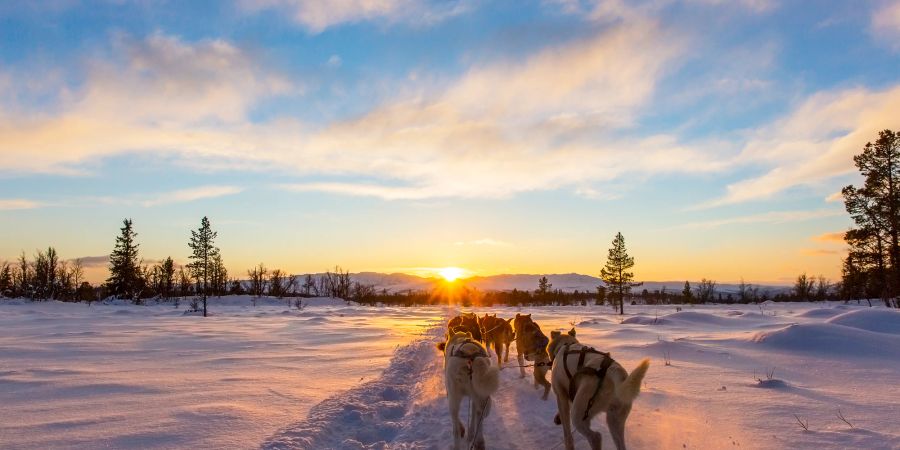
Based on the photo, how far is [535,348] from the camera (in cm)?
871

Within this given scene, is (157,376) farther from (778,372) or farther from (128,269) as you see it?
(128,269)

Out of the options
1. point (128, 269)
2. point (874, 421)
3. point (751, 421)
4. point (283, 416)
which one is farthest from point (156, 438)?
point (128, 269)

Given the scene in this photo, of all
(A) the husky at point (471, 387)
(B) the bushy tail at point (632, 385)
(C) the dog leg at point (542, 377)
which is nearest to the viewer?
(B) the bushy tail at point (632, 385)

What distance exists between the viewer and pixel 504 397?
7820 mm

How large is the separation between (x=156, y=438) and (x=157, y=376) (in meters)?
4.53

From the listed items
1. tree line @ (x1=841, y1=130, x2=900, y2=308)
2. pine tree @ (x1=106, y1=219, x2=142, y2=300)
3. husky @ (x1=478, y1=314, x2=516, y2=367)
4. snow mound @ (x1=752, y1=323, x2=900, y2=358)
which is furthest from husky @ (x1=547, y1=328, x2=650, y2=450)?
pine tree @ (x1=106, y1=219, x2=142, y2=300)

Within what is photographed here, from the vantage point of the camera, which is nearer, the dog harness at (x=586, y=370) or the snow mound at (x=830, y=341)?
the dog harness at (x=586, y=370)

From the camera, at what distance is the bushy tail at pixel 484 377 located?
15.9 ft

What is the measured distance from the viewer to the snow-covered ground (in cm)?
539

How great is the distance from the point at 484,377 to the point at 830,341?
11.6 metres

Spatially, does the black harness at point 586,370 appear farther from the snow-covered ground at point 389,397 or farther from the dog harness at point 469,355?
the snow-covered ground at point 389,397

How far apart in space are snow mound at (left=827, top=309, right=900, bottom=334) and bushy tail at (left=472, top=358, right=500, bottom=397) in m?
16.5

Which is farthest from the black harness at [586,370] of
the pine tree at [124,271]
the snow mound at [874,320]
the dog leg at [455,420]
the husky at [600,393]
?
the pine tree at [124,271]

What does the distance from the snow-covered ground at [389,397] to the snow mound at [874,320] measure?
336cm
